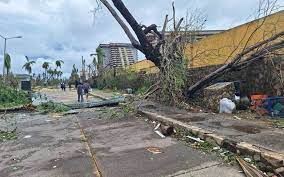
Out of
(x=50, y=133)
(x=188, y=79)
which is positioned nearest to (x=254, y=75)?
(x=188, y=79)

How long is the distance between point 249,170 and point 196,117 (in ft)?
15.2

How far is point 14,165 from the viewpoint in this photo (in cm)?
639

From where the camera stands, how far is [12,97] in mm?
21219

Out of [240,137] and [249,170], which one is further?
[240,137]

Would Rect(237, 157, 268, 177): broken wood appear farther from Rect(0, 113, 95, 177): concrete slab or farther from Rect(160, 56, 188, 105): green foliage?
Rect(160, 56, 188, 105): green foliage

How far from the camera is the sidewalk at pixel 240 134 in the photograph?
5.30 m

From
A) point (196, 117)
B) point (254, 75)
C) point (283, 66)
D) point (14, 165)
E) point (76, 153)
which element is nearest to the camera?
point (14, 165)

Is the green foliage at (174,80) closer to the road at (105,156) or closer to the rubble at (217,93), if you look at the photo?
the rubble at (217,93)

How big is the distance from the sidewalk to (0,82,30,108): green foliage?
42.5 feet

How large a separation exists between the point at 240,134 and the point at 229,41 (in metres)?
7.95

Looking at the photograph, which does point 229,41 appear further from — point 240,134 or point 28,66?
point 28,66

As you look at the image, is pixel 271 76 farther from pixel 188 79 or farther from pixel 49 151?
pixel 49 151

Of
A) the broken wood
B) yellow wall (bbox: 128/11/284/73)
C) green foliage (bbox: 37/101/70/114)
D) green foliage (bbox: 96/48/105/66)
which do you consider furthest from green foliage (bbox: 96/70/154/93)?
the broken wood

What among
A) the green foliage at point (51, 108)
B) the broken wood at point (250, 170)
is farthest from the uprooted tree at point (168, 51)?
the broken wood at point (250, 170)
